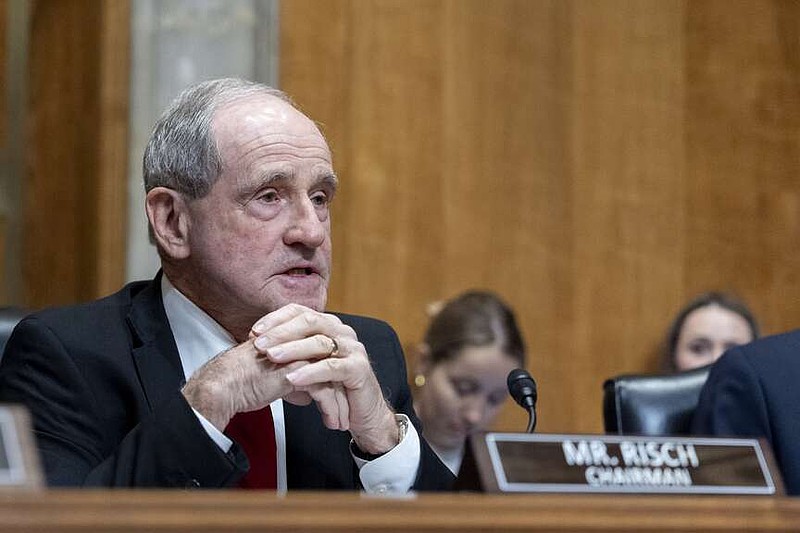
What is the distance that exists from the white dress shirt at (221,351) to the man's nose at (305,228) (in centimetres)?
21

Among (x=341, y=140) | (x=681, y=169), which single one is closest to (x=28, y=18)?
(x=341, y=140)

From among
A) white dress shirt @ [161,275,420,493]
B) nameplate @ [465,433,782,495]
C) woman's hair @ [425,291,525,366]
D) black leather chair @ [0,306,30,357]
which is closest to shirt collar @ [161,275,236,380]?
white dress shirt @ [161,275,420,493]

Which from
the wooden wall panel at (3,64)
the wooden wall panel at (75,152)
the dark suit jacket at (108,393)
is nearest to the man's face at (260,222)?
the dark suit jacket at (108,393)

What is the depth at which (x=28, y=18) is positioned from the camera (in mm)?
4355

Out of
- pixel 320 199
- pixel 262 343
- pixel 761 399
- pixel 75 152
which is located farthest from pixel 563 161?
pixel 262 343

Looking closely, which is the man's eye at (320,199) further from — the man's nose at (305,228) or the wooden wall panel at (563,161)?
the wooden wall panel at (563,161)

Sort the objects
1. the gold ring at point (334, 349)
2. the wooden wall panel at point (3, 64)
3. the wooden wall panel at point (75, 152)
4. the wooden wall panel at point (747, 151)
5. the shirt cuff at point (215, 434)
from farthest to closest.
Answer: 1. the wooden wall panel at point (747, 151)
2. the wooden wall panel at point (3, 64)
3. the wooden wall panel at point (75, 152)
4. the gold ring at point (334, 349)
5. the shirt cuff at point (215, 434)

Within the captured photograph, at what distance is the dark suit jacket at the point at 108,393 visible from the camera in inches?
79.7

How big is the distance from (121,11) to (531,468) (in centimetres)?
294

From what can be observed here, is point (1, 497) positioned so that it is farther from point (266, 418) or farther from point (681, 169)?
point (681, 169)

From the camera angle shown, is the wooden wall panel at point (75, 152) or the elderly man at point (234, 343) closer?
the elderly man at point (234, 343)

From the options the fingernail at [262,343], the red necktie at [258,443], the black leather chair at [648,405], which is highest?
the fingernail at [262,343]

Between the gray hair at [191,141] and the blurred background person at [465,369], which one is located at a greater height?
the gray hair at [191,141]

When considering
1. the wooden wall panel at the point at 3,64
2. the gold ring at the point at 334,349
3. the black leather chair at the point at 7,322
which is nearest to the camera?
the gold ring at the point at 334,349
